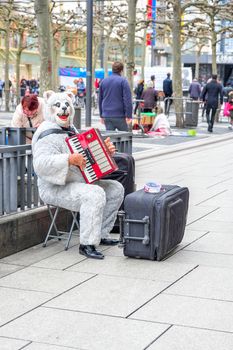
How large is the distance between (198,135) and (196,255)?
16.0 metres

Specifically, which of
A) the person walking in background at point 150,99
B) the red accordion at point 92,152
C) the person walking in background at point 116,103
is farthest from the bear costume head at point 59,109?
the person walking in background at point 150,99

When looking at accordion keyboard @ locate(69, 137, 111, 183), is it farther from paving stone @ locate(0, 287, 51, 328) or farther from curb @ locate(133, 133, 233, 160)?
curb @ locate(133, 133, 233, 160)

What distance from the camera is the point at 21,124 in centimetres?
936

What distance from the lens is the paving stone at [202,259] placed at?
21.8 ft

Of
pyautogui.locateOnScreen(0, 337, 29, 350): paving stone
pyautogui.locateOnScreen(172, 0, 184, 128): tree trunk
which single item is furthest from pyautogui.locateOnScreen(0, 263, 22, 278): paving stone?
pyautogui.locateOnScreen(172, 0, 184, 128): tree trunk

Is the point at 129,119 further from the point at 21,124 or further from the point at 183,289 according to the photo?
the point at 183,289

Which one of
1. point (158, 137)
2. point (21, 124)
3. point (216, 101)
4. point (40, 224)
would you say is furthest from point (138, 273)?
point (216, 101)

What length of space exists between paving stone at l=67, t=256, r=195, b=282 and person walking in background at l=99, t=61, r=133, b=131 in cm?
657

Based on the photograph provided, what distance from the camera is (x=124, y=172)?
7.76 metres

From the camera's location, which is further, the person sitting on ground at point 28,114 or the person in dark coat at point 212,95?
the person in dark coat at point 212,95

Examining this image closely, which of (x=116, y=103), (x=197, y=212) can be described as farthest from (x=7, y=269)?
(x=116, y=103)

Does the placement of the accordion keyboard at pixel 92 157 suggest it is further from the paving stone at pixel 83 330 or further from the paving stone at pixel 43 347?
the paving stone at pixel 43 347

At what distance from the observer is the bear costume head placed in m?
6.95

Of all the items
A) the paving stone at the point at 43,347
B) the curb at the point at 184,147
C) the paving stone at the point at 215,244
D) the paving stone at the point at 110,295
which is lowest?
the curb at the point at 184,147
